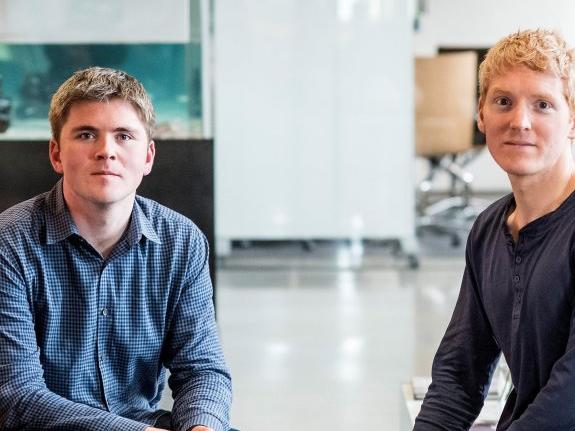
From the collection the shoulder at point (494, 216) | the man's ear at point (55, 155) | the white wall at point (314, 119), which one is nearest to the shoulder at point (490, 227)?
the shoulder at point (494, 216)

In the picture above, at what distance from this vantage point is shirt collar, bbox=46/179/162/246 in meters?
1.76

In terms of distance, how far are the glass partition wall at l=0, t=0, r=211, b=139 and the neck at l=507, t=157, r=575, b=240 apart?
173 centimetres

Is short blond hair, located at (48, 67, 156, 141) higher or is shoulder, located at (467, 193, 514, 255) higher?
short blond hair, located at (48, 67, 156, 141)

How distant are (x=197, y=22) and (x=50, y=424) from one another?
181cm

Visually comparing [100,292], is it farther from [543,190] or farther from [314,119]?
[314,119]

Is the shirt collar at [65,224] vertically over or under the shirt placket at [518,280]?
over

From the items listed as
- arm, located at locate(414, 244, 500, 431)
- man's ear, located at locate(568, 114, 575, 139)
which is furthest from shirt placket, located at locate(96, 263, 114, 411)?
man's ear, located at locate(568, 114, 575, 139)

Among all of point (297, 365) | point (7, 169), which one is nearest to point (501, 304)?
point (7, 169)

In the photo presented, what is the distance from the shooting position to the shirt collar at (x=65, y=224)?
1.76 m

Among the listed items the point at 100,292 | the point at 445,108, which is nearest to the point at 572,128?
the point at 100,292

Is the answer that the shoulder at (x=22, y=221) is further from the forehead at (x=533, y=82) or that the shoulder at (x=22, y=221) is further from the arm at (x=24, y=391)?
the forehead at (x=533, y=82)

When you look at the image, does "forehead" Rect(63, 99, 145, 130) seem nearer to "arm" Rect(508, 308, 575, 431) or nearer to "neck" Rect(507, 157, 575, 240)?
"neck" Rect(507, 157, 575, 240)

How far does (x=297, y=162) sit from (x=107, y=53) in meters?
2.77

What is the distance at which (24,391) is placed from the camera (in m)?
1.70
